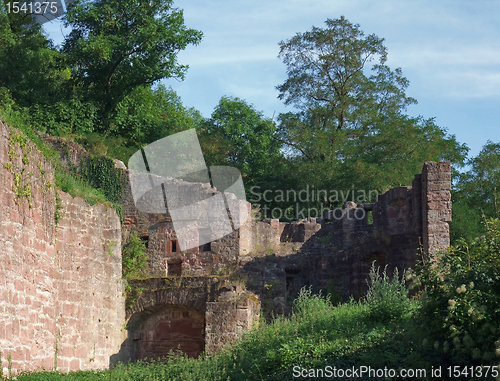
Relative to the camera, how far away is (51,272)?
16.8 meters

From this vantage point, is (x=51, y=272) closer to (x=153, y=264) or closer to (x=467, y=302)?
(x=153, y=264)

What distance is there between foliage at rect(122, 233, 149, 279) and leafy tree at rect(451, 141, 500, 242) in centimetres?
1049

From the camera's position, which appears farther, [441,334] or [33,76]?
[33,76]

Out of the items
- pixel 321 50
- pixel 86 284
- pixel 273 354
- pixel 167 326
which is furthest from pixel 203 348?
pixel 321 50

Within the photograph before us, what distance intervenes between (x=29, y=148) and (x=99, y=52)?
1339 cm

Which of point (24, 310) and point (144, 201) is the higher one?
point (144, 201)

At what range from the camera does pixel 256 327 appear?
19.4 meters

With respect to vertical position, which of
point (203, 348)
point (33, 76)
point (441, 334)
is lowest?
point (203, 348)

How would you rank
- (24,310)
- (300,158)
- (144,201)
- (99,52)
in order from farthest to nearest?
(300,158) → (99,52) → (144,201) → (24,310)

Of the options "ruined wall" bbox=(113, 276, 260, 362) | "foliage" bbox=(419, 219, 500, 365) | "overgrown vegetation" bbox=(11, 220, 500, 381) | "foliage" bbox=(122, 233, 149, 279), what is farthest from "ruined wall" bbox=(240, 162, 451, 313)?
"foliage" bbox=(419, 219, 500, 365)

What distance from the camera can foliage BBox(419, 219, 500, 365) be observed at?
38.3ft

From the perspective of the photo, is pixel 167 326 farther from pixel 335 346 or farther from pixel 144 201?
pixel 335 346

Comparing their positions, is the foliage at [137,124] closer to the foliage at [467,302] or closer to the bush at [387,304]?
the bush at [387,304]

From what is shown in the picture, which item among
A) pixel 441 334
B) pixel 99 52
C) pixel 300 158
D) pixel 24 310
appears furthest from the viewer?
pixel 300 158
